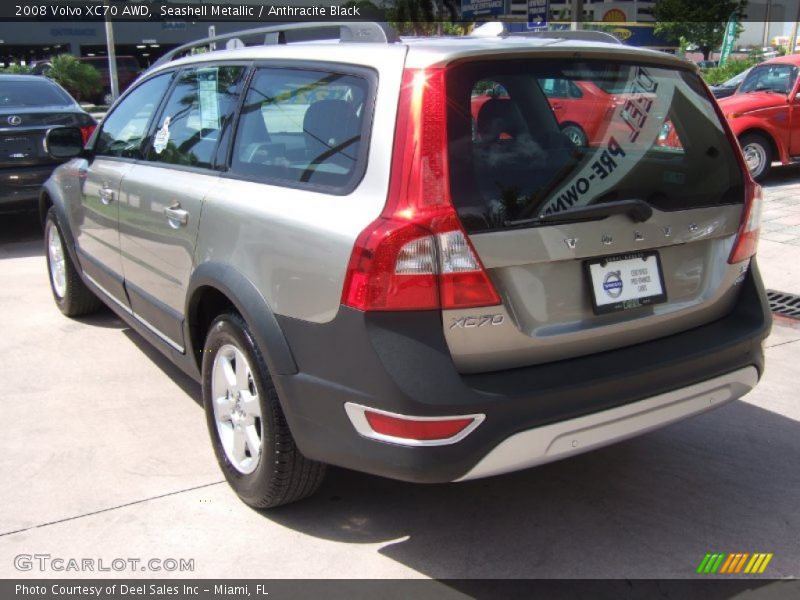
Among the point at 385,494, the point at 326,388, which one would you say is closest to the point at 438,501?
the point at 385,494

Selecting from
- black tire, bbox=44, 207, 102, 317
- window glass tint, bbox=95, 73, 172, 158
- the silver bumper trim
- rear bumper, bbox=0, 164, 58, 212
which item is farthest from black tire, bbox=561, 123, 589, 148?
rear bumper, bbox=0, 164, 58, 212

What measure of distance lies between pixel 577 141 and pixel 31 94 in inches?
286

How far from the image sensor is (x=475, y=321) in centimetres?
245

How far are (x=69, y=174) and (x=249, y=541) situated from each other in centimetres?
309

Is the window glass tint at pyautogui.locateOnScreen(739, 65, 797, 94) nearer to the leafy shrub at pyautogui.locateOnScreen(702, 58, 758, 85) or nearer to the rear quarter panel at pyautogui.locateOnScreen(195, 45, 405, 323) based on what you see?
the leafy shrub at pyautogui.locateOnScreen(702, 58, 758, 85)

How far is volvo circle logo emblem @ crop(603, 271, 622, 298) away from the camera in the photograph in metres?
2.70

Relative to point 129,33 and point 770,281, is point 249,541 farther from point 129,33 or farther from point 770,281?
point 129,33

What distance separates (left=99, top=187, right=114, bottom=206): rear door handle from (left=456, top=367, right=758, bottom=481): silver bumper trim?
2.74 meters

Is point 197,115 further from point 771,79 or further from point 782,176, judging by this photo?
point 782,176

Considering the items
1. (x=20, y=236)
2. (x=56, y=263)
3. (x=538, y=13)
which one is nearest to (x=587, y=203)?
(x=56, y=263)

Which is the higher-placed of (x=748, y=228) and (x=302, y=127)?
(x=302, y=127)

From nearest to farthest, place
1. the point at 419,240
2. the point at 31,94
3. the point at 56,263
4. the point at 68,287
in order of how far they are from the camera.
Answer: the point at 419,240, the point at 68,287, the point at 56,263, the point at 31,94

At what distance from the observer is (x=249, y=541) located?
3.00m

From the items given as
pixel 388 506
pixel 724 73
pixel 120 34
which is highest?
pixel 120 34
